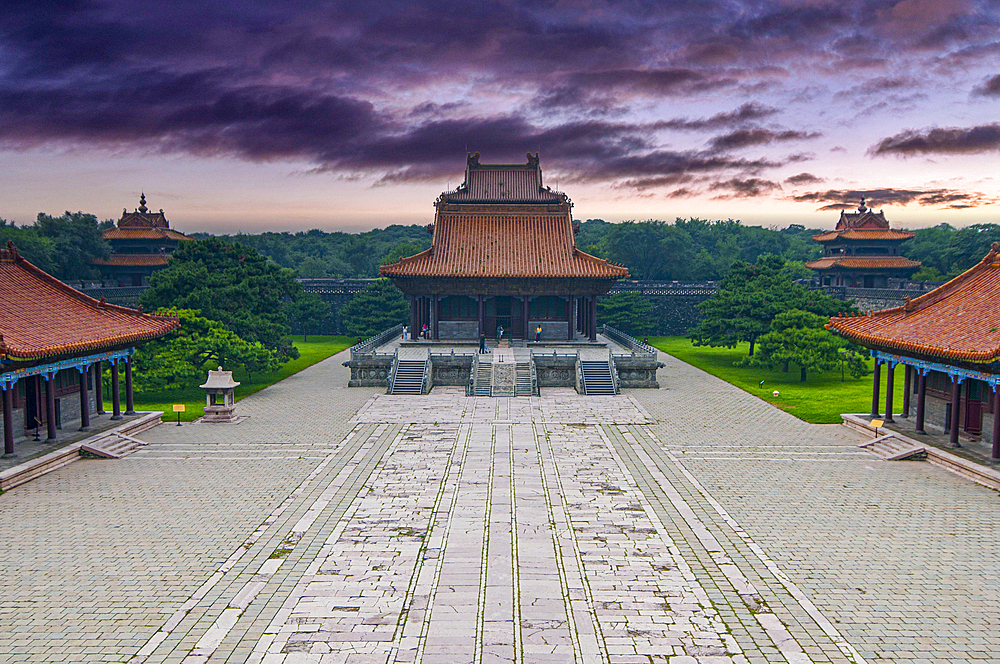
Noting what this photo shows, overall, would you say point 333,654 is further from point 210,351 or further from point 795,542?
point 210,351

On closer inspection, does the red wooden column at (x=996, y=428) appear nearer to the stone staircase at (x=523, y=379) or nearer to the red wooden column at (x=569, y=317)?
the stone staircase at (x=523, y=379)

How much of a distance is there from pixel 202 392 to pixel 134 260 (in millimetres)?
35247

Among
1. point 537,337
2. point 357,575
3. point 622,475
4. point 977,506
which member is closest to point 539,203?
point 537,337

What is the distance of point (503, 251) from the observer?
43.0 m

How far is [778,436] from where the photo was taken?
24.6 meters

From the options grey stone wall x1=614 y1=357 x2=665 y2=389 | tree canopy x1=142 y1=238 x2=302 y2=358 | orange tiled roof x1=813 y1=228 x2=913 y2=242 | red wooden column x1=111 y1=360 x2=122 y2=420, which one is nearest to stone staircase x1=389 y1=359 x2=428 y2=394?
tree canopy x1=142 y1=238 x2=302 y2=358

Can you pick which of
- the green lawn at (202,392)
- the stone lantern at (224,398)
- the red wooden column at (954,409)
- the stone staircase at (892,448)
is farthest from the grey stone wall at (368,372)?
the red wooden column at (954,409)

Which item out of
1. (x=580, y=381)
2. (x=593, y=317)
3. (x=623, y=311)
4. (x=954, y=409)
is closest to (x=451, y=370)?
(x=580, y=381)

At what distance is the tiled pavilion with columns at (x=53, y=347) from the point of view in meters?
20.8

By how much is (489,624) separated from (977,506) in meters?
13.5

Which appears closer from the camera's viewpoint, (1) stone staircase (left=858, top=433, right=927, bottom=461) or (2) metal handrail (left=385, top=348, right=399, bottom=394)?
(1) stone staircase (left=858, top=433, right=927, bottom=461)

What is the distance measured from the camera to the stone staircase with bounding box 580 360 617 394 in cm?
3366

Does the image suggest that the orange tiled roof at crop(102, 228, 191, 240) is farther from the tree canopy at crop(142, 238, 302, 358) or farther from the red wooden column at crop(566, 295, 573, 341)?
the red wooden column at crop(566, 295, 573, 341)

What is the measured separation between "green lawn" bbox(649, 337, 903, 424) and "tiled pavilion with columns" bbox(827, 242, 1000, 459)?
3.53 metres
